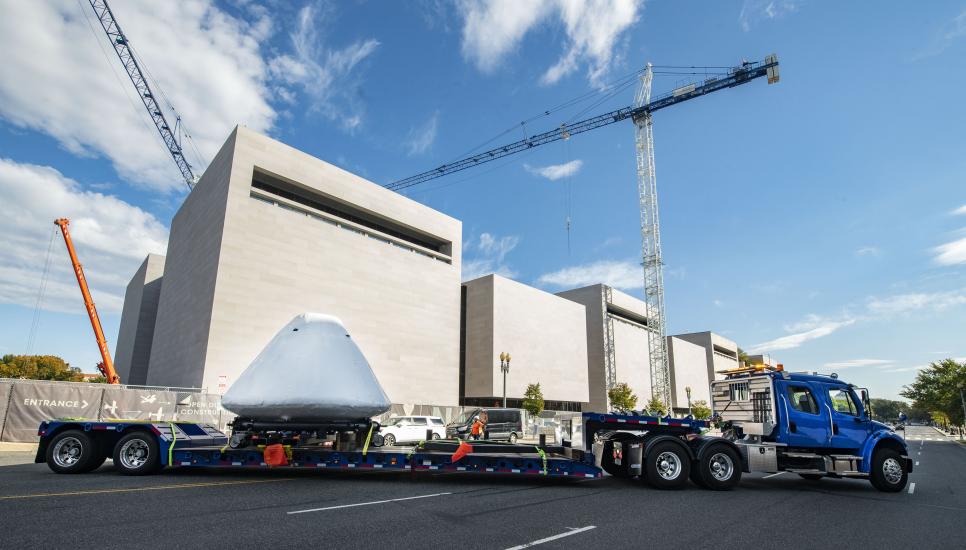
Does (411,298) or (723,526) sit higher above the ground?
(411,298)

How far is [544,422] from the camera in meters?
39.6

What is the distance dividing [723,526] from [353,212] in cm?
4039

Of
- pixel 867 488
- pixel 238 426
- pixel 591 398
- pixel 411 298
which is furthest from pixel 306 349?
pixel 591 398

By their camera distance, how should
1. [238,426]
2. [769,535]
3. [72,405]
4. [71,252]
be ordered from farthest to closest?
1. [71,252]
2. [72,405]
3. [238,426]
4. [769,535]

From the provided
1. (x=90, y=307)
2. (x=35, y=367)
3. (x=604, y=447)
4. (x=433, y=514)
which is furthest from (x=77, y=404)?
(x=35, y=367)

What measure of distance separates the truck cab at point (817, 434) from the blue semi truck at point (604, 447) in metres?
0.02

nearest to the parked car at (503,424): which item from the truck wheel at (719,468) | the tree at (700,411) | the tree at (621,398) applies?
the truck wheel at (719,468)

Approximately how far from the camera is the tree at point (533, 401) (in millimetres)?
49700

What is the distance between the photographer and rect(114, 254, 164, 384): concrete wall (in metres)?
54.4

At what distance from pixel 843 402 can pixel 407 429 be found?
65.7 ft

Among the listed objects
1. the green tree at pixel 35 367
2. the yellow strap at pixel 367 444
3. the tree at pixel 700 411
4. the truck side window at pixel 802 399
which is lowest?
the tree at pixel 700 411

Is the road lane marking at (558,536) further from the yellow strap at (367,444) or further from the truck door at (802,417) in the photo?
the truck door at (802,417)

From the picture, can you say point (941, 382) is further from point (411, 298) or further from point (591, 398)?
point (411, 298)

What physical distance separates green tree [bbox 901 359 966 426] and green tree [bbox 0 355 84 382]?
12149 centimetres
